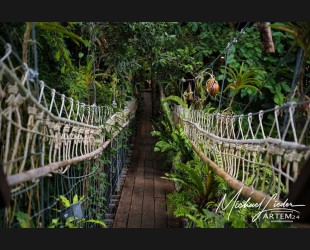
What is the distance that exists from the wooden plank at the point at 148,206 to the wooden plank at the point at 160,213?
0.04 m

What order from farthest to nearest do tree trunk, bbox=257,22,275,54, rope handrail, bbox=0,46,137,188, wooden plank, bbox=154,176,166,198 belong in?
1. wooden plank, bbox=154,176,166,198
2. tree trunk, bbox=257,22,275,54
3. rope handrail, bbox=0,46,137,188

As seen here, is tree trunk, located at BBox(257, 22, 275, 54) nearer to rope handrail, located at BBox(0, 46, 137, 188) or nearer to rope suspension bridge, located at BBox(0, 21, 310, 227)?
rope suspension bridge, located at BBox(0, 21, 310, 227)

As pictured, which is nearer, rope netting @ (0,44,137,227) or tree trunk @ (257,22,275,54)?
rope netting @ (0,44,137,227)

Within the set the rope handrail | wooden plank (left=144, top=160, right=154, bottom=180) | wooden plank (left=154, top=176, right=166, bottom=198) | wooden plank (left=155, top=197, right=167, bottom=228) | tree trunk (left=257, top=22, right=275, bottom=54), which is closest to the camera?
the rope handrail

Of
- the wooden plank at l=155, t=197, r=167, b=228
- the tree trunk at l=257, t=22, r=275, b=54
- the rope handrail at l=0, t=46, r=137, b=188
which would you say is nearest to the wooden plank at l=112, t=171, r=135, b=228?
the wooden plank at l=155, t=197, r=167, b=228

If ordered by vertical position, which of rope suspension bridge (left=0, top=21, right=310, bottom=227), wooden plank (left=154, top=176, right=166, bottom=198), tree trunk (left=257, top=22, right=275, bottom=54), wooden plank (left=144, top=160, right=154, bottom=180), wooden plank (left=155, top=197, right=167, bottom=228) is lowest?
wooden plank (left=155, top=197, right=167, bottom=228)

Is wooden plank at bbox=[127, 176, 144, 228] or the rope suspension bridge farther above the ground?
the rope suspension bridge

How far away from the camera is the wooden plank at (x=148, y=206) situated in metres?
2.69

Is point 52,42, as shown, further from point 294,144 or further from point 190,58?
point 190,58

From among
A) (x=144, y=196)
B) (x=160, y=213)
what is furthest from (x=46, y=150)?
(x=144, y=196)

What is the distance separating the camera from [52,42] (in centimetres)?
171

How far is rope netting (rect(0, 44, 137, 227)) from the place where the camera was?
89cm

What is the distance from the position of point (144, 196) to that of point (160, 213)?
1.62ft

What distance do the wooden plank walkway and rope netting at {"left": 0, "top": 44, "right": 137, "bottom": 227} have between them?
0.21 m
